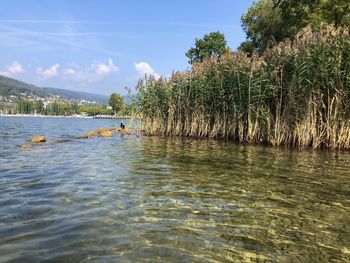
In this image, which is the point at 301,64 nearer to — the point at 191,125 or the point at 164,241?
the point at 191,125

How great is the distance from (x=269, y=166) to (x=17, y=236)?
8552mm

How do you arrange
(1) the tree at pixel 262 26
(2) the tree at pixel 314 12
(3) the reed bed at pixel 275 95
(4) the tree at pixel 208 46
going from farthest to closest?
(4) the tree at pixel 208 46, (1) the tree at pixel 262 26, (2) the tree at pixel 314 12, (3) the reed bed at pixel 275 95

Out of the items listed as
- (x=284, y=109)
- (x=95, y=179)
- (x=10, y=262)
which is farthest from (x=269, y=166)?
(x=10, y=262)

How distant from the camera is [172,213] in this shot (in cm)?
615

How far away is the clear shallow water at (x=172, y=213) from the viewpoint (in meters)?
4.50

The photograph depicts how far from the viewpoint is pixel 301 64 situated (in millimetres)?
17000

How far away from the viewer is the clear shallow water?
4.50 metres

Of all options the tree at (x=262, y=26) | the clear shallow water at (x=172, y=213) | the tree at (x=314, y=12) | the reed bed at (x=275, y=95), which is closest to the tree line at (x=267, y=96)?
the reed bed at (x=275, y=95)

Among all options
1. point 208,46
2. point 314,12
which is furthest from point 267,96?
point 208,46

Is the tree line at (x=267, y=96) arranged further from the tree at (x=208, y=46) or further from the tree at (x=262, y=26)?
the tree at (x=208, y=46)

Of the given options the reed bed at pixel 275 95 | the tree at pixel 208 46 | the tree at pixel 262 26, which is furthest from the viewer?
the tree at pixel 208 46

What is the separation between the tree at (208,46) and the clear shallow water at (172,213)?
59851mm

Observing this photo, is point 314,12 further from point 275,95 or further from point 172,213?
point 172,213

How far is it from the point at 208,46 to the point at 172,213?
217 feet
